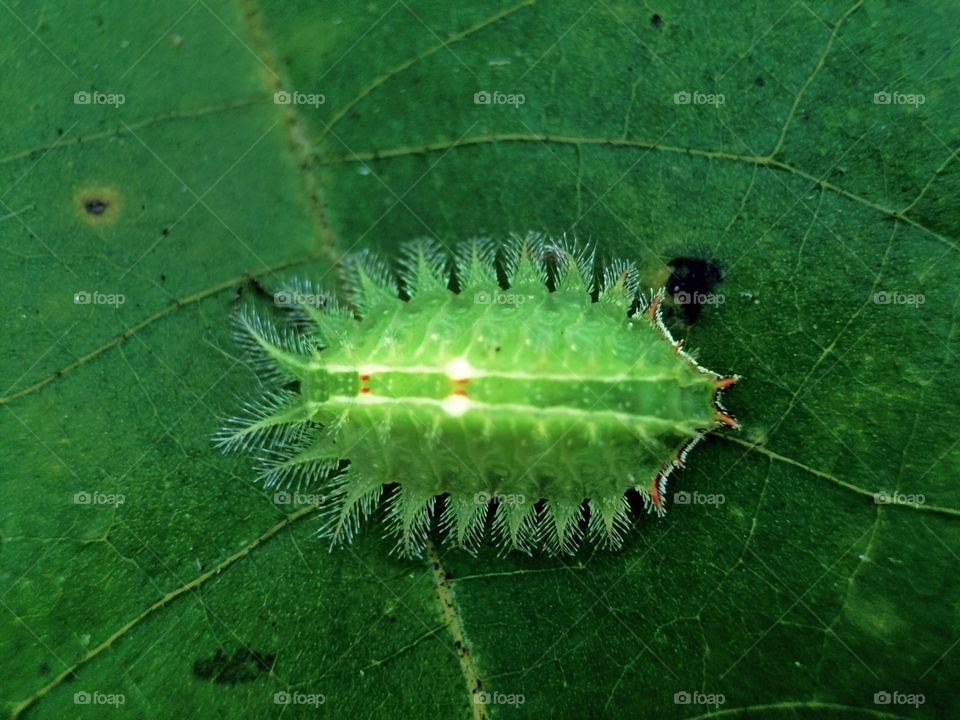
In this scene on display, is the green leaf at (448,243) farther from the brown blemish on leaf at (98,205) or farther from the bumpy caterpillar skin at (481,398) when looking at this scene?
the bumpy caterpillar skin at (481,398)

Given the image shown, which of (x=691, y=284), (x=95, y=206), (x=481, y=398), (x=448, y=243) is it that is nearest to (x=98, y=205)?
(x=95, y=206)

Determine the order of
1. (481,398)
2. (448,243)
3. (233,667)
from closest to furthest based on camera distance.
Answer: (481,398) < (233,667) < (448,243)

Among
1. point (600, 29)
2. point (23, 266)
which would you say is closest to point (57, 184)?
point (23, 266)

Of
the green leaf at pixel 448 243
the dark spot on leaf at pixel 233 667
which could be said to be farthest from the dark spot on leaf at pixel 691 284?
the dark spot on leaf at pixel 233 667

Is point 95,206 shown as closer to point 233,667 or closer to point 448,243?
point 448,243

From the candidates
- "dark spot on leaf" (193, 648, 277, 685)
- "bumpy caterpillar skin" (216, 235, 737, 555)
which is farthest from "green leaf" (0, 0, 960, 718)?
"bumpy caterpillar skin" (216, 235, 737, 555)

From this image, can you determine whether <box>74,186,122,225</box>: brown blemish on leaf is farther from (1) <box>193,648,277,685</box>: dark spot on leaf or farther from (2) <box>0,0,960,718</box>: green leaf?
(1) <box>193,648,277,685</box>: dark spot on leaf
